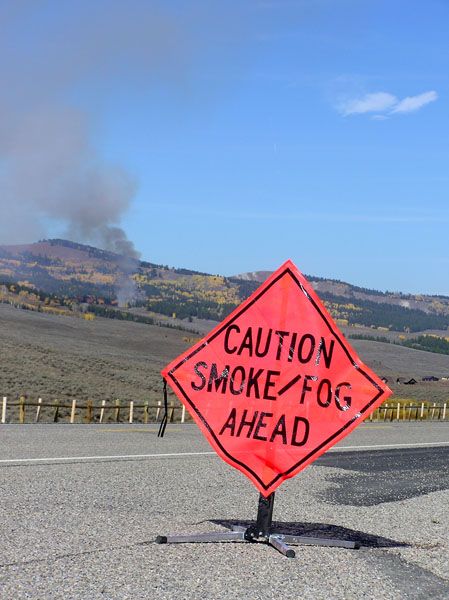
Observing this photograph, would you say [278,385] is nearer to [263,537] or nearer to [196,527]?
[263,537]

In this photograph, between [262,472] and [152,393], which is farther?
[152,393]

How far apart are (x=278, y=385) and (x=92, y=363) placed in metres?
75.5

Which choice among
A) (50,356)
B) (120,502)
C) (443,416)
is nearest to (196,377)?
(120,502)

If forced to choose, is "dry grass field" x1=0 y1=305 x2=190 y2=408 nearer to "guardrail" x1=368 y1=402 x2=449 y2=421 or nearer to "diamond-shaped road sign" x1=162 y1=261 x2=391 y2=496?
"guardrail" x1=368 y1=402 x2=449 y2=421

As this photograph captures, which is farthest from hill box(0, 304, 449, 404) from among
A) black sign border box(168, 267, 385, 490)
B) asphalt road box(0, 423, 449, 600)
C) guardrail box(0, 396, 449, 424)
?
black sign border box(168, 267, 385, 490)

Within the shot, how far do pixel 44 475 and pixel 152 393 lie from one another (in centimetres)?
4829

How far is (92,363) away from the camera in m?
81.2

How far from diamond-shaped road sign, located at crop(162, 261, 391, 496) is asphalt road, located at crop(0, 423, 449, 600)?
2.66 feet

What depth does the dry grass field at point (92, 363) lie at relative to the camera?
5359cm

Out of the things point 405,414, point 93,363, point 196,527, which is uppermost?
point 196,527

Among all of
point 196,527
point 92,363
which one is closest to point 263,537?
point 196,527

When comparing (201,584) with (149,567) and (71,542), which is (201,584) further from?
(71,542)

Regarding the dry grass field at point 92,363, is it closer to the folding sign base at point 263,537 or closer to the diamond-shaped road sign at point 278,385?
the folding sign base at point 263,537

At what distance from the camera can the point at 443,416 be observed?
165 feet
